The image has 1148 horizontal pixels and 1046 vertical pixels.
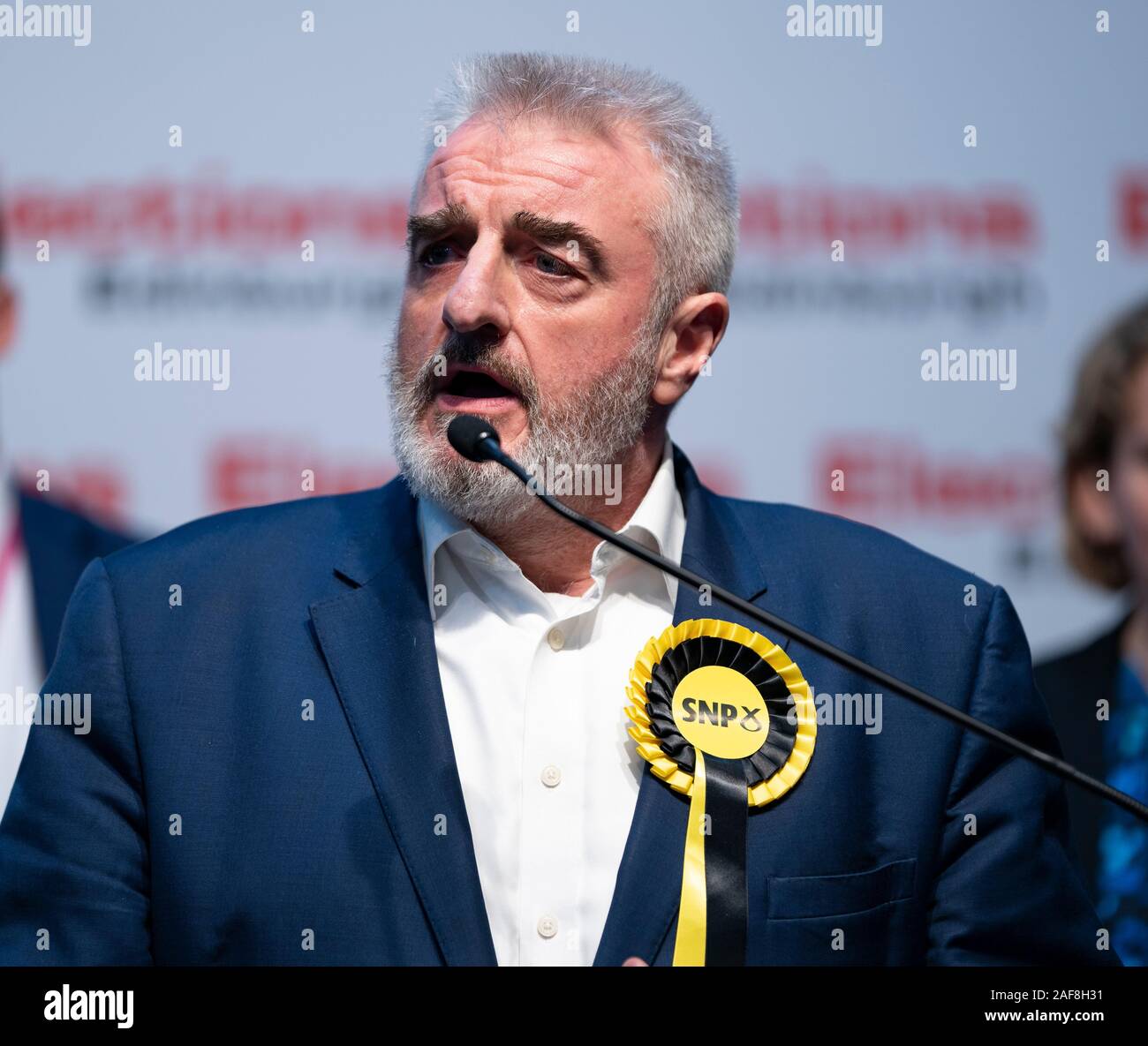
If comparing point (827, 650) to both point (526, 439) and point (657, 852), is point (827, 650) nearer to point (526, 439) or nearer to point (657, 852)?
point (657, 852)

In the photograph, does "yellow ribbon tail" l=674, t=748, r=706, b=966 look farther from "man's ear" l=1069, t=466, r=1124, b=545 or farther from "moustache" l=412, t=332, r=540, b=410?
"man's ear" l=1069, t=466, r=1124, b=545

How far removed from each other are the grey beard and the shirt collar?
0.10 ft

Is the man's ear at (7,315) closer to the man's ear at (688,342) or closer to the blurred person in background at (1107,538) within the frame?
the man's ear at (688,342)

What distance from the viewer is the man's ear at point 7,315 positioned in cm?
287

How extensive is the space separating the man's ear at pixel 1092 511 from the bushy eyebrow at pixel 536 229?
1.29m

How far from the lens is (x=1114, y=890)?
280 centimetres

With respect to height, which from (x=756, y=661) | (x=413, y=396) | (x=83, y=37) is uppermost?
(x=83, y=37)

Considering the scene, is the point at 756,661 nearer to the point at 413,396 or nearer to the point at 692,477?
the point at 692,477

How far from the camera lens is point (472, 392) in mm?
2068

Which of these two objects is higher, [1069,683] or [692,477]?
[692,477]

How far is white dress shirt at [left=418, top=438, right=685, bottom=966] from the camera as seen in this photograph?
1.85m
